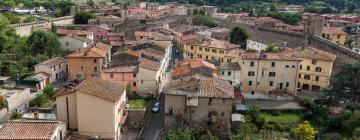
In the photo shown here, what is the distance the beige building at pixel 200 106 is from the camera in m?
29.0

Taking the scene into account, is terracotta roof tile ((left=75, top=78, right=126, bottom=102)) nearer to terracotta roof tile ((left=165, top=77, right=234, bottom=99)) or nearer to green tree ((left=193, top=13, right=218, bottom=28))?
terracotta roof tile ((left=165, top=77, right=234, bottom=99))

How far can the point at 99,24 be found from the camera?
77.6m

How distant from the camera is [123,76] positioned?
38312 mm

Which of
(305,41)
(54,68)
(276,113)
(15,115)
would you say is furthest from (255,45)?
(15,115)

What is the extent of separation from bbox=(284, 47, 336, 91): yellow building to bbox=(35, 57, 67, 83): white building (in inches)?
1124

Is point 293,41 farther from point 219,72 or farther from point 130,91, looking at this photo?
point 130,91

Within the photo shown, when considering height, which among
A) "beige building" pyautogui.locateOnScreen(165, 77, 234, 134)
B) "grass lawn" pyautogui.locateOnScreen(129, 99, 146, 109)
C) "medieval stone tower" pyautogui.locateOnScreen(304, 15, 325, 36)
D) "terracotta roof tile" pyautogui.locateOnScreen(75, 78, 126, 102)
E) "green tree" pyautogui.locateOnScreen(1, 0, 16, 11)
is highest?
"green tree" pyautogui.locateOnScreen(1, 0, 16, 11)

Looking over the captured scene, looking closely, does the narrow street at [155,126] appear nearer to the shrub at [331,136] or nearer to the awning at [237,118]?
the awning at [237,118]

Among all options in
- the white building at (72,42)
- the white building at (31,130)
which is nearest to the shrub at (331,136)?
the white building at (31,130)

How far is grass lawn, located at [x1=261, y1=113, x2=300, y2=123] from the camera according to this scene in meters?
34.5

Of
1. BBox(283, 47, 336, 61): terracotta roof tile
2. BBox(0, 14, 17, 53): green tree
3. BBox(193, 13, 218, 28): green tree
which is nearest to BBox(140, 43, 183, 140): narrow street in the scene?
BBox(283, 47, 336, 61): terracotta roof tile

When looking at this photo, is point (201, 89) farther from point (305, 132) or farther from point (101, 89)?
point (305, 132)

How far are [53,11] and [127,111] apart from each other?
77236mm

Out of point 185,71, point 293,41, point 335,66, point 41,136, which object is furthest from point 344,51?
point 41,136
